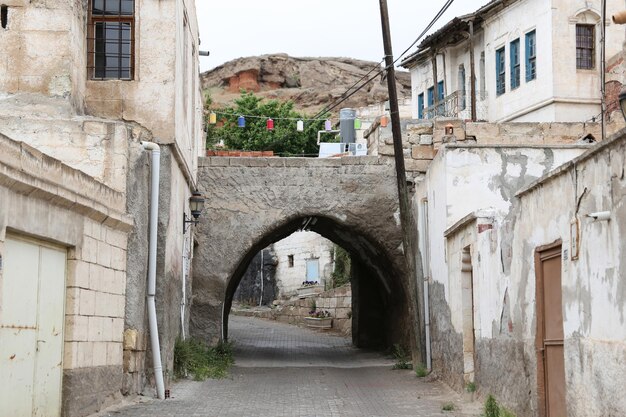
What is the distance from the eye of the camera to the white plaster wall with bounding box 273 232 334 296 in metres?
44.3

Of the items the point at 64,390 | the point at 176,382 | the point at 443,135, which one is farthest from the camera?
the point at 443,135

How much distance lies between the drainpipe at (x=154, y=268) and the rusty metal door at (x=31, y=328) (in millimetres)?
3067

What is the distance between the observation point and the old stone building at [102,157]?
11.0 metres

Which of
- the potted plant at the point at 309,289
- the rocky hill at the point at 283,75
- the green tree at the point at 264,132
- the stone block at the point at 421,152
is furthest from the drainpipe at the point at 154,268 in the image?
the rocky hill at the point at 283,75

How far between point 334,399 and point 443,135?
8095mm

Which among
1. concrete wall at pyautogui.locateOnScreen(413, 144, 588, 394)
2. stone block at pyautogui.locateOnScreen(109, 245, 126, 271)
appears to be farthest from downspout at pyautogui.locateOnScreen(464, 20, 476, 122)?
stone block at pyautogui.locateOnScreen(109, 245, 126, 271)

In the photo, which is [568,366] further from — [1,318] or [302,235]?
[302,235]

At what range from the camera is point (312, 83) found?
70000 millimetres

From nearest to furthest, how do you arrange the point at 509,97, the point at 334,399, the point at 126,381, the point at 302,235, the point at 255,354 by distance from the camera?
the point at 126,381, the point at 334,399, the point at 255,354, the point at 509,97, the point at 302,235

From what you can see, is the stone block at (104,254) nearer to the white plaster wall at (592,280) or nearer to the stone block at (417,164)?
the white plaster wall at (592,280)

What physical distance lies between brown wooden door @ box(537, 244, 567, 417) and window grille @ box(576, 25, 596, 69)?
22.8 meters

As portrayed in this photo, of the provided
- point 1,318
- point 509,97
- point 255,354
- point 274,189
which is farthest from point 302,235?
point 1,318

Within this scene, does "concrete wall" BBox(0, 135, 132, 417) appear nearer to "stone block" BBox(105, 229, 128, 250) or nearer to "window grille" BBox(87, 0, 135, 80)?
"stone block" BBox(105, 229, 128, 250)

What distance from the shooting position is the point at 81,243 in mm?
11172
